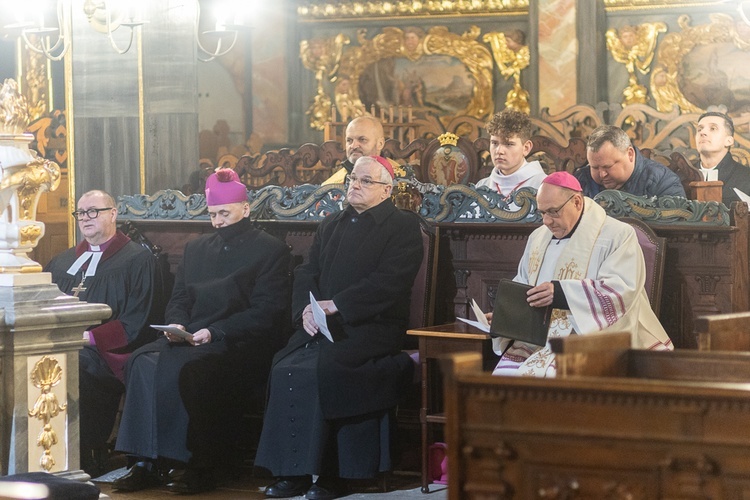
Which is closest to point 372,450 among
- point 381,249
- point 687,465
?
point 381,249

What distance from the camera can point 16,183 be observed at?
5.00 metres

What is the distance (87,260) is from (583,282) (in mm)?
2967

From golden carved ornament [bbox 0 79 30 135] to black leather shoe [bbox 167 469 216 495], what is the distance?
2.01 meters

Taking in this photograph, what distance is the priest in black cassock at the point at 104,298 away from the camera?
6.64m

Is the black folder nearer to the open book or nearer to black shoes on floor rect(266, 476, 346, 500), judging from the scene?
the open book

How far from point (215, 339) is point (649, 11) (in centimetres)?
962

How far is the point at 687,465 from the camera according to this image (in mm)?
3084

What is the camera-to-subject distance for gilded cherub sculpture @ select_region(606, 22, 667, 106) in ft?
47.8

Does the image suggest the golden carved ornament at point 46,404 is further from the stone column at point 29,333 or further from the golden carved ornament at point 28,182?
the golden carved ornament at point 28,182

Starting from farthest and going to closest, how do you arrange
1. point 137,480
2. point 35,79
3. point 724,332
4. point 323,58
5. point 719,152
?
1. point 323,58
2. point 35,79
3. point 719,152
4. point 137,480
5. point 724,332

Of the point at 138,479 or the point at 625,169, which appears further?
the point at 625,169

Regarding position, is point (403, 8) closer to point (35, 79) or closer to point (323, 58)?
point (323, 58)

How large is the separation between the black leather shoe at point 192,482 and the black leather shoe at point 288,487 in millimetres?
342

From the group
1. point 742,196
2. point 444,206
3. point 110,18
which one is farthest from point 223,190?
point 742,196
